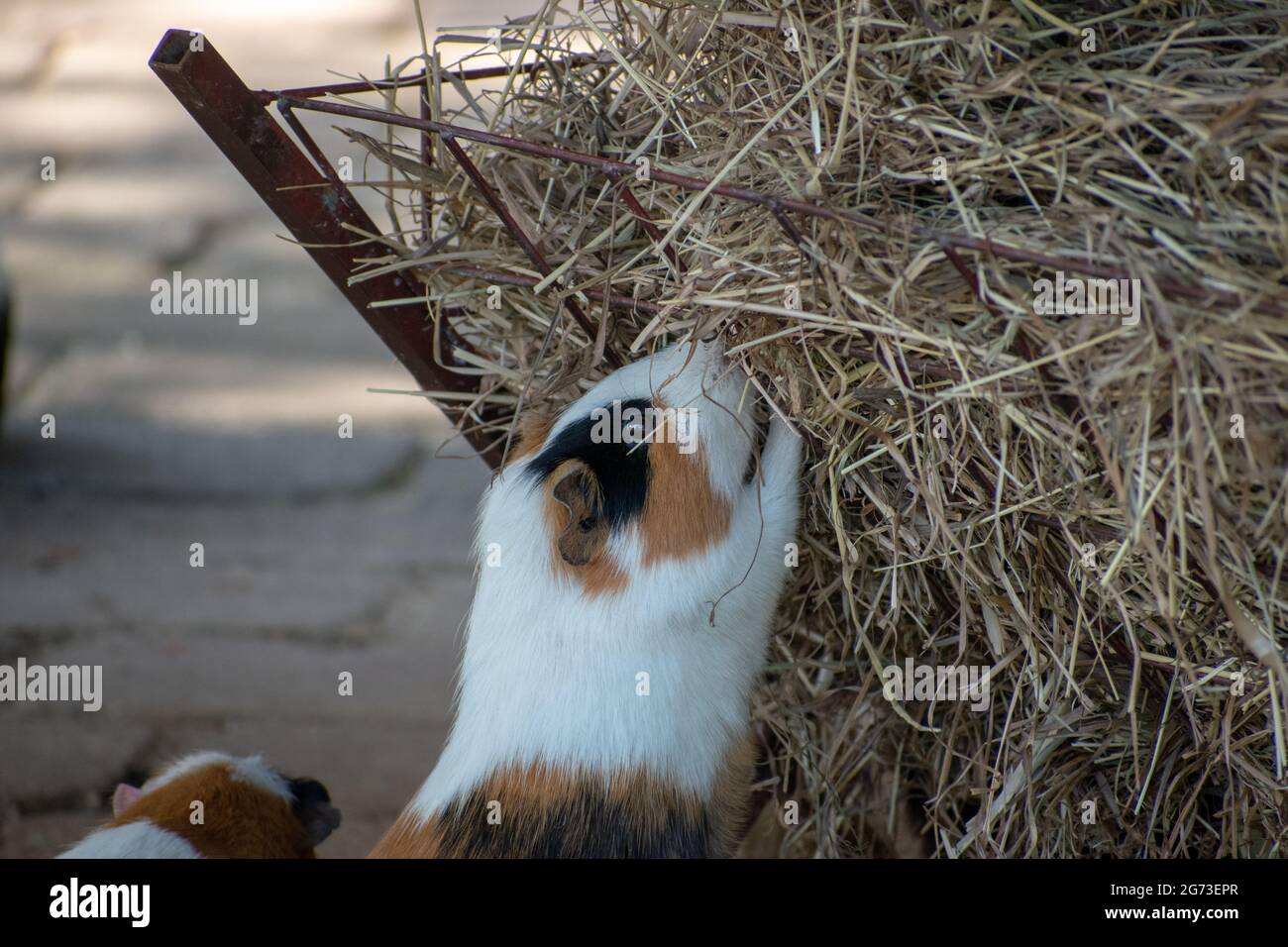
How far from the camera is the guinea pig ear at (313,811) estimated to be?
2598mm

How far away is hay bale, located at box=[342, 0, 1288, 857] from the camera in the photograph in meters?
1.78

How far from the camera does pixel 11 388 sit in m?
5.54

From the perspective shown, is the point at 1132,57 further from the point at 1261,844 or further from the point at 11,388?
the point at 11,388

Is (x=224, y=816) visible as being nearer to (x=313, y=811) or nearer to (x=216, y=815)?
(x=216, y=815)

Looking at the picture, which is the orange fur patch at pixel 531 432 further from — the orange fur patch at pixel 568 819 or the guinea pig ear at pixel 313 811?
the guinea pig ear at pixel 313 811

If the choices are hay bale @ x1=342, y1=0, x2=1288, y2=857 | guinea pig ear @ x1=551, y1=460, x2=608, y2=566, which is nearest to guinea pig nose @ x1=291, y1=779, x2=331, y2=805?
guinea pig ear @ x1=551, y1=460, x2=608, y2=566

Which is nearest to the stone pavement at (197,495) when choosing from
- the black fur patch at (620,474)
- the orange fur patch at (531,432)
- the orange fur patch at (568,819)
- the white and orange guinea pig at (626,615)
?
the orange fur patch at (568,819)

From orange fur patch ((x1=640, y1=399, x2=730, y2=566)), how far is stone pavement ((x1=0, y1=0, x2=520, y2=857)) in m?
1.51

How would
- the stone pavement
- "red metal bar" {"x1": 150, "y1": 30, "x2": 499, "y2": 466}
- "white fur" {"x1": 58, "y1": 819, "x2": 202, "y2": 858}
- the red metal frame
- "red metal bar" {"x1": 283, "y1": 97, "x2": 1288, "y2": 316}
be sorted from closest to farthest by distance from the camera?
"red metal bar" {"x1": 283, "y1": 97, "x2": 1288, "y2": 316} → the red metal frame → "red metal bar" {"x1": 150, "y1": 30, "x2": 499, "y2": 466} → "white fur" {"x1": 58, "y1": 819, "x2": 202, "y2": 858} → the stone pavement

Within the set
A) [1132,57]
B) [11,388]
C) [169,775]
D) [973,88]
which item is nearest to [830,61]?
[973,88]

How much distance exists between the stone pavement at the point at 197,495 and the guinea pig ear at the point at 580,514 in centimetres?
143

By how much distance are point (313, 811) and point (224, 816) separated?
0.63 ft

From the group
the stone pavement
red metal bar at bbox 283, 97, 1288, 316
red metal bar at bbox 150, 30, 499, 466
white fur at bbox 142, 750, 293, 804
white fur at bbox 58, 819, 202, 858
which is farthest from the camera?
the stone pavement

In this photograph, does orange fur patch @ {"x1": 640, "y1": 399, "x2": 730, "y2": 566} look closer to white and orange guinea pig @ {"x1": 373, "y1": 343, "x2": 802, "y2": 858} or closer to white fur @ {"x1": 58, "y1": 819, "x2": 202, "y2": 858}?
white and orange guinea pig @ {"x1": 373, "y1": 343, "x2": 802, "y2": 858}
